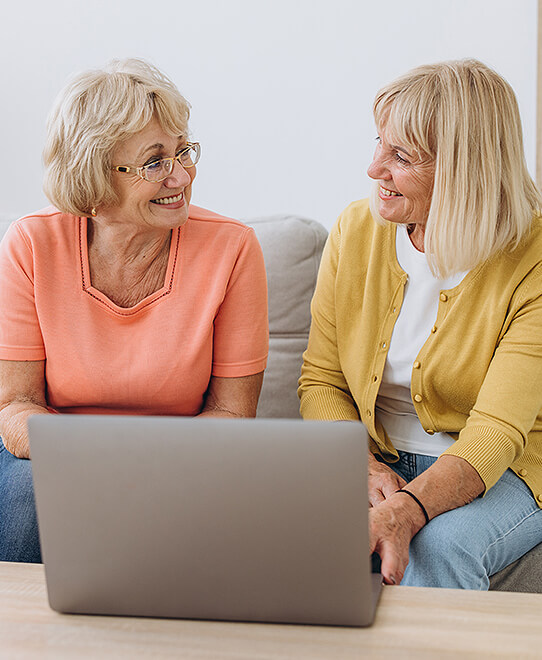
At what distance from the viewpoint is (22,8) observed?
253 centimetres

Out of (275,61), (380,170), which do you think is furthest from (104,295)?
(275,61)

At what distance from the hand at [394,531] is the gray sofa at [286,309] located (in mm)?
626

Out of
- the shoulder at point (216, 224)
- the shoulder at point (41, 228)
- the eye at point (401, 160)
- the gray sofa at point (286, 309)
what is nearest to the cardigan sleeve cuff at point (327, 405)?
the gray sofa at point (286, 309)

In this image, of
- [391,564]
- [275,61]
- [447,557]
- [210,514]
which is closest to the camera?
[210,514]

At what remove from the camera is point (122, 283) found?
1519 mm

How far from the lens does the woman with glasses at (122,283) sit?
4.68 ft

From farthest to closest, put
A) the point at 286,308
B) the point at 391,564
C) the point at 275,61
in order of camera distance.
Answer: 1. the point at 275,61
2. the point at 286,308
3. the point at 391,564

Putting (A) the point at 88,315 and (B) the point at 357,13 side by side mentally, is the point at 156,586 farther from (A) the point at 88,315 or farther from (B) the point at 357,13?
(B) the point at 357,13

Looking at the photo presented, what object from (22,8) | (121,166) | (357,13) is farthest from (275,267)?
(22,8)

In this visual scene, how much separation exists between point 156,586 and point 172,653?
0.23ft

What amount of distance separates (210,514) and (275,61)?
1858 millimetres

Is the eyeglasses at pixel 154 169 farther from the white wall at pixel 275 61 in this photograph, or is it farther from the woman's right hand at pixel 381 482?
the white wall at pixel 275 61

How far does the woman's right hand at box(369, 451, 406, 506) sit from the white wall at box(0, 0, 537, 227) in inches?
44.4

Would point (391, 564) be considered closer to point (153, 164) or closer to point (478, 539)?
point (478, 539)
